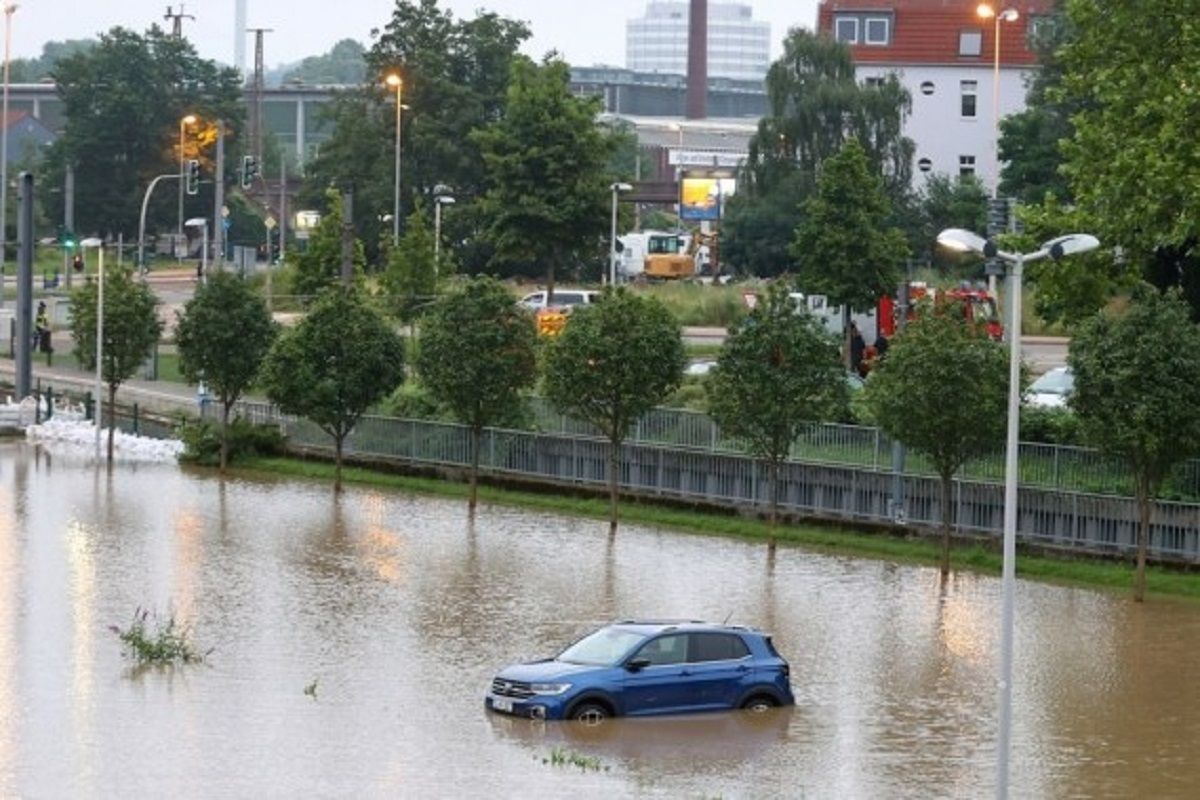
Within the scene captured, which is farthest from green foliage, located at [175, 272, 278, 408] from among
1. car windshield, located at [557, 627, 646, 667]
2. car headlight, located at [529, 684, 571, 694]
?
car headlight, located at [529, 684, 571, 694]

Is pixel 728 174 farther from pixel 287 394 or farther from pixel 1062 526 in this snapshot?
pixel 1062 526

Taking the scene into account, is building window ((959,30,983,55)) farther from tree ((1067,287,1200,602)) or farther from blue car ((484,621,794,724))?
blue car ((484,621,794,724))

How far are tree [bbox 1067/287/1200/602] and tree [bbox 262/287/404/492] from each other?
59.2 ft

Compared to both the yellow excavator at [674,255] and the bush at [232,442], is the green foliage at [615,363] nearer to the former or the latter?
the bush at [232,442]

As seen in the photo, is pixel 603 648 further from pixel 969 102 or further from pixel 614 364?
pixel 969 102

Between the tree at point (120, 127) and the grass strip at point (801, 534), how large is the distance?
6915 centimetres

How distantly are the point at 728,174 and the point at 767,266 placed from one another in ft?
Result: 101

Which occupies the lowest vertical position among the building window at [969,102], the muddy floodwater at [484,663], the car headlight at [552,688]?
the muddy floodwater at [484,663]

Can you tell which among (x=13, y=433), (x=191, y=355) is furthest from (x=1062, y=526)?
(x=13, y=433)

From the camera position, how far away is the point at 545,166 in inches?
3462

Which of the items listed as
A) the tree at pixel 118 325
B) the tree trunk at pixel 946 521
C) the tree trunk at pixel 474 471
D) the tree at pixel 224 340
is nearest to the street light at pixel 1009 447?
the tree trunk at pixel 946 521

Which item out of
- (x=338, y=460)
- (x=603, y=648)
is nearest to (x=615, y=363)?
(x=338, y=460)

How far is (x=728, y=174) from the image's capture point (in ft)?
441

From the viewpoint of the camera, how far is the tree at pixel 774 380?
1897 inches
